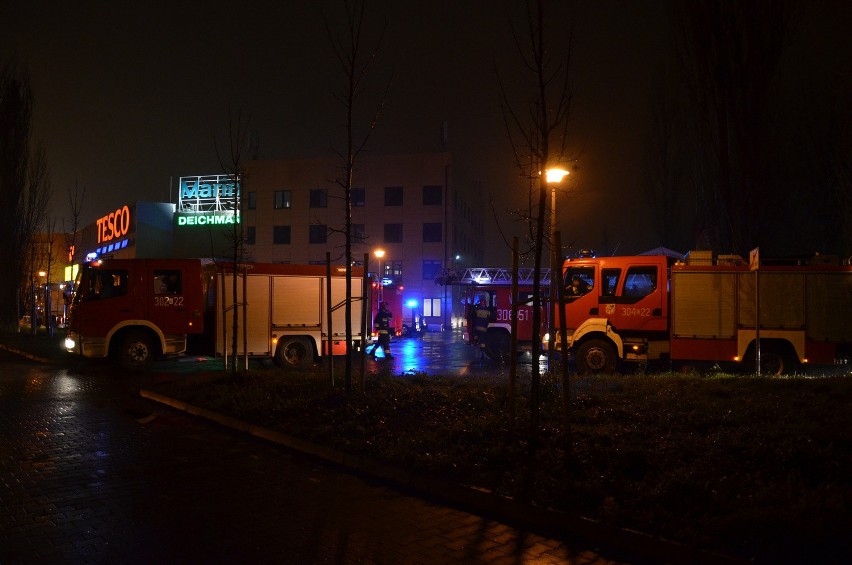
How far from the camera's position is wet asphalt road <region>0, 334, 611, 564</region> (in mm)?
4973

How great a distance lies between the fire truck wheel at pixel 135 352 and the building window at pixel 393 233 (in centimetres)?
3359

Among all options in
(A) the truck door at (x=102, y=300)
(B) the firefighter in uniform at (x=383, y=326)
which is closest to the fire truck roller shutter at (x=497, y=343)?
(B) the firefighter in uniform at (x=383, y=326)

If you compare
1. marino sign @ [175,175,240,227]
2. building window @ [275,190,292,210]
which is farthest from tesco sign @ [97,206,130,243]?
building window @ [275,190,292,210]

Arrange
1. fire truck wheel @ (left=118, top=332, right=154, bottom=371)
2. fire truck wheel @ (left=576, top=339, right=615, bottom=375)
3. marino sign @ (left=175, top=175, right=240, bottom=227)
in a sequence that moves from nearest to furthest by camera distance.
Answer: fire truck wheel @ (left=576, top=339, right=615, bottom=375)
fire truck wheel @ (left=118, top=332, right=154, bottom=371)
marino sign @ (left=175, top=175, right=240, bottom=227)

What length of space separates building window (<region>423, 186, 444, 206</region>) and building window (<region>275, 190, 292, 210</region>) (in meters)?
11.5

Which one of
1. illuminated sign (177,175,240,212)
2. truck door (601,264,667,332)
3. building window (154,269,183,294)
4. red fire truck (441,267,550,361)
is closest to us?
truck door (601,264,667,332)

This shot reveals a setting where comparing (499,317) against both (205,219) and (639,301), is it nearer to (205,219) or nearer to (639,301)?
(639,301)

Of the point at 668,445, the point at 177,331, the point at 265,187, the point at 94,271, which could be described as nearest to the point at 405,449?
the point at 668,445

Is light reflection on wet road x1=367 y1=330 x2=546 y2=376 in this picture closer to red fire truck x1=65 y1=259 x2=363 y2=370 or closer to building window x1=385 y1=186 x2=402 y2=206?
red fire truck x1=65 y1=259 x2=363 y2=370

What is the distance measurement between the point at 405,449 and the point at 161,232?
4882cm

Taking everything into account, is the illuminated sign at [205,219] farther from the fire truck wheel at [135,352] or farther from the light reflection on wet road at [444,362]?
the fire truck wheel at [135,352]

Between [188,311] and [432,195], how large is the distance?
33954mm

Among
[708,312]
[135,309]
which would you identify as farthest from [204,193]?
[708,312]

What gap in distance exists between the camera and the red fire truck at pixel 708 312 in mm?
14352
